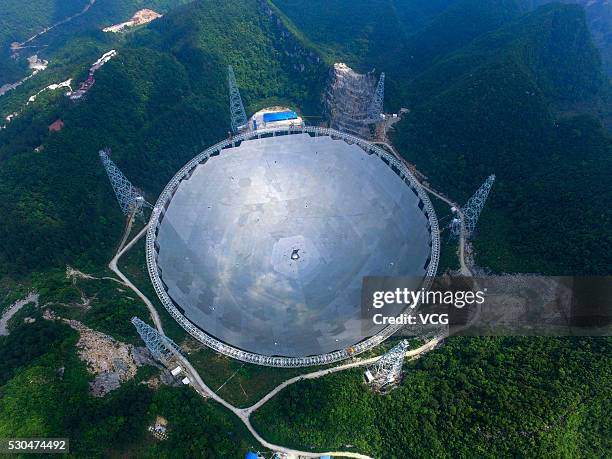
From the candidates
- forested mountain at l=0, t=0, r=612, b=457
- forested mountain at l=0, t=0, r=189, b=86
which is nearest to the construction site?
forested mountain at l=0, t=0, r=612, b=457

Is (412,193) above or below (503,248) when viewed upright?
above

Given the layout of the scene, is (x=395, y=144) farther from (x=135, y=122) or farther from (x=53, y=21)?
(x=53, y=21)

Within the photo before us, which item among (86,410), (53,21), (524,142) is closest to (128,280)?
(86,410)

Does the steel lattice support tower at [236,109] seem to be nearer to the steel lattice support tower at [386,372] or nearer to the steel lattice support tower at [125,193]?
the steel lattice support tower at [125,193]

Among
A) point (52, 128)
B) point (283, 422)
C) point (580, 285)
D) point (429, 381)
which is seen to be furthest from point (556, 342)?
point (52, 128)

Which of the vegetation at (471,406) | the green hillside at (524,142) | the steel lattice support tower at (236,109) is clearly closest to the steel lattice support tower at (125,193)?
the steel lattice support tower at (236,109)

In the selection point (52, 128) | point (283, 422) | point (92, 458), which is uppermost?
point (52, 128)

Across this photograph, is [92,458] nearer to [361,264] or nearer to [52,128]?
[361,264]
